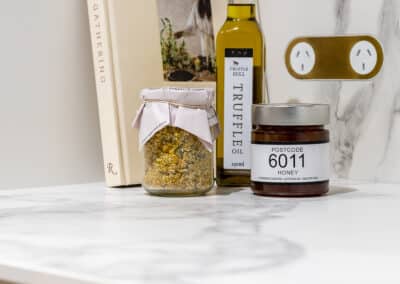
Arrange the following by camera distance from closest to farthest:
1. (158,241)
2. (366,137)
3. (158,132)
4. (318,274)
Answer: (318,274) → (158,241) → (158,132) → (366,137)

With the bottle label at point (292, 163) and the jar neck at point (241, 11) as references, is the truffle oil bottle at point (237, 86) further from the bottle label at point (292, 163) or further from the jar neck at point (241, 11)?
the bottle label at point (292, 163)

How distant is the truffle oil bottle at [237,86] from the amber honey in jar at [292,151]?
106mm

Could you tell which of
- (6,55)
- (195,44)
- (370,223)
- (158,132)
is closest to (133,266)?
(370,223)

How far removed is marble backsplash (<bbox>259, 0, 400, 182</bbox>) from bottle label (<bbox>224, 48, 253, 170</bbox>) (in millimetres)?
118

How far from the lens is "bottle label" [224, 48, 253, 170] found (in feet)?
3.46

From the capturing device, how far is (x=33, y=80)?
107 centimetres

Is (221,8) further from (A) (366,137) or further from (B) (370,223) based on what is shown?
(B) (370,223)

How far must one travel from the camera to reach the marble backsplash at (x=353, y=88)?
106 cm

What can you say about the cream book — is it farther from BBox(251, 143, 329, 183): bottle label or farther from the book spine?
BBox(251, 143, 329, 183): bottle label

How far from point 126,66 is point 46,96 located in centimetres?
12

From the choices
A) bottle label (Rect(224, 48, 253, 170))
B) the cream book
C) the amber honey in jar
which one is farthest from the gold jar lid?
the cream book

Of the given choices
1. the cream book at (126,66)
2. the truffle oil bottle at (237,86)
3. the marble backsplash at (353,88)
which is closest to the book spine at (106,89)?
the cream book at (126,66)

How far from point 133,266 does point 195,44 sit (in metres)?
0.65

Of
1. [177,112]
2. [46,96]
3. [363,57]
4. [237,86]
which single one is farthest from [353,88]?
[46,96]
